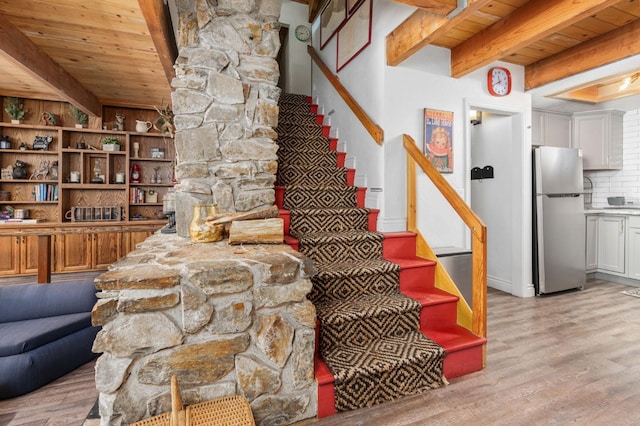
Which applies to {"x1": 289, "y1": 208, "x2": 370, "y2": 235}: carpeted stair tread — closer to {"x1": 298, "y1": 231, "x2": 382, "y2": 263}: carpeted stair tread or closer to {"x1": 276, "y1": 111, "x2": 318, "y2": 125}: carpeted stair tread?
{"x1": 298, "y1": 231, "x2": 382, "y2": 263}: carpeted stair tread

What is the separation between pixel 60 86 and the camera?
3.40 m

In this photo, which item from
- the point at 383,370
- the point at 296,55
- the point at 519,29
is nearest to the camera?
the point at 383,370

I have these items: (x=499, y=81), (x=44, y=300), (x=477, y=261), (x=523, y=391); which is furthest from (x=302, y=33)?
(x=523, y=391)

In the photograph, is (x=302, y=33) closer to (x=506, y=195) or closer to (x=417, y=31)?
(x=417, y=31)

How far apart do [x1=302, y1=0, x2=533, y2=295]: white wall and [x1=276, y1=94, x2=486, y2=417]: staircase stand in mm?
304

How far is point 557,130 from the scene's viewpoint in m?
4.39

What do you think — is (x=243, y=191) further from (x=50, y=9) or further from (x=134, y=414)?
(x=50, y=9)

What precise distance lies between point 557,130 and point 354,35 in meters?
3.18

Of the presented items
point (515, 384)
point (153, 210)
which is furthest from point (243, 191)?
point (153, 210)

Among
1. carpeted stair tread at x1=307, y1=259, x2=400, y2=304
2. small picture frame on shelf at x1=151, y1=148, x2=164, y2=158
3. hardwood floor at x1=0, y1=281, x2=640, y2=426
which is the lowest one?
hardwood floor at x1=0, y1=281, x2=640, y2=426

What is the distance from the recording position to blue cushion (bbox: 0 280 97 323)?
226 cm

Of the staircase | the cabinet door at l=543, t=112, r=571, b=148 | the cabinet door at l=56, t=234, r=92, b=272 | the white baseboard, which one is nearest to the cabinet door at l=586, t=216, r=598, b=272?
the cabinet door at l=543, t=112, r=571, b=148

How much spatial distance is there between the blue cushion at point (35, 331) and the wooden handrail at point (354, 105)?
2720 millimetres

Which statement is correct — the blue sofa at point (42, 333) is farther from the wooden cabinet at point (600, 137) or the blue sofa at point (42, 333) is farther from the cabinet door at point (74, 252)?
the wooden cabinet at point (600, 137)
